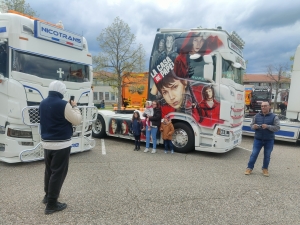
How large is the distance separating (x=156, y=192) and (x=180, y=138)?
3117 mm

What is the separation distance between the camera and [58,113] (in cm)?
324

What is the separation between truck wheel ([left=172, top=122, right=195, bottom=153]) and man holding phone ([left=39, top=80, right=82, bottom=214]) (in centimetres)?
411

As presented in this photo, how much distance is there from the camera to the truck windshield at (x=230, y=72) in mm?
6414

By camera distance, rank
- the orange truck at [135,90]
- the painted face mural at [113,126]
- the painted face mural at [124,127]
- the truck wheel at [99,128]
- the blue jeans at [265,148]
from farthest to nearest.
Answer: the orange truck at [135,90], the truck wheel at [99,128], the painted face mural at [113,126], the painted face mural at [124,127], the blue jeans at [265,148]

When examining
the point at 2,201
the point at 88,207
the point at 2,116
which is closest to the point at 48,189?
the point at 88,207

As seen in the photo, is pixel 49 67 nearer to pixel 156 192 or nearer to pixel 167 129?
pixel 167 129

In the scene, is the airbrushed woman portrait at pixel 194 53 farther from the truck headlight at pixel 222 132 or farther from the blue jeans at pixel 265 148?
the blue jeans at pixel 265 148

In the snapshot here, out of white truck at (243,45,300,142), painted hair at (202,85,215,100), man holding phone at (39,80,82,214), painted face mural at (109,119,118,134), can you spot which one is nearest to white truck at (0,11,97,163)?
man holding phone at (39,80,82,214)

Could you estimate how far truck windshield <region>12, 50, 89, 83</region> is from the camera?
17.2 feet

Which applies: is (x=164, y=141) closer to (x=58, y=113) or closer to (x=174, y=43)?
(x=174, y=43)

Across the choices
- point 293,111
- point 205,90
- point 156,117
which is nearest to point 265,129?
point 205,90

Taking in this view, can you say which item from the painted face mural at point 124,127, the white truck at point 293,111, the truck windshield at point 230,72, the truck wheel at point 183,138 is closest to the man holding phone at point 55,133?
the truck wheel at point 183,138

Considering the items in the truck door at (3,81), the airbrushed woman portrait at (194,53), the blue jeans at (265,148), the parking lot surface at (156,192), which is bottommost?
the parking lot surface at (156,192)

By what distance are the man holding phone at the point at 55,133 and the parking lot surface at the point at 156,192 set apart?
398 millimetres
